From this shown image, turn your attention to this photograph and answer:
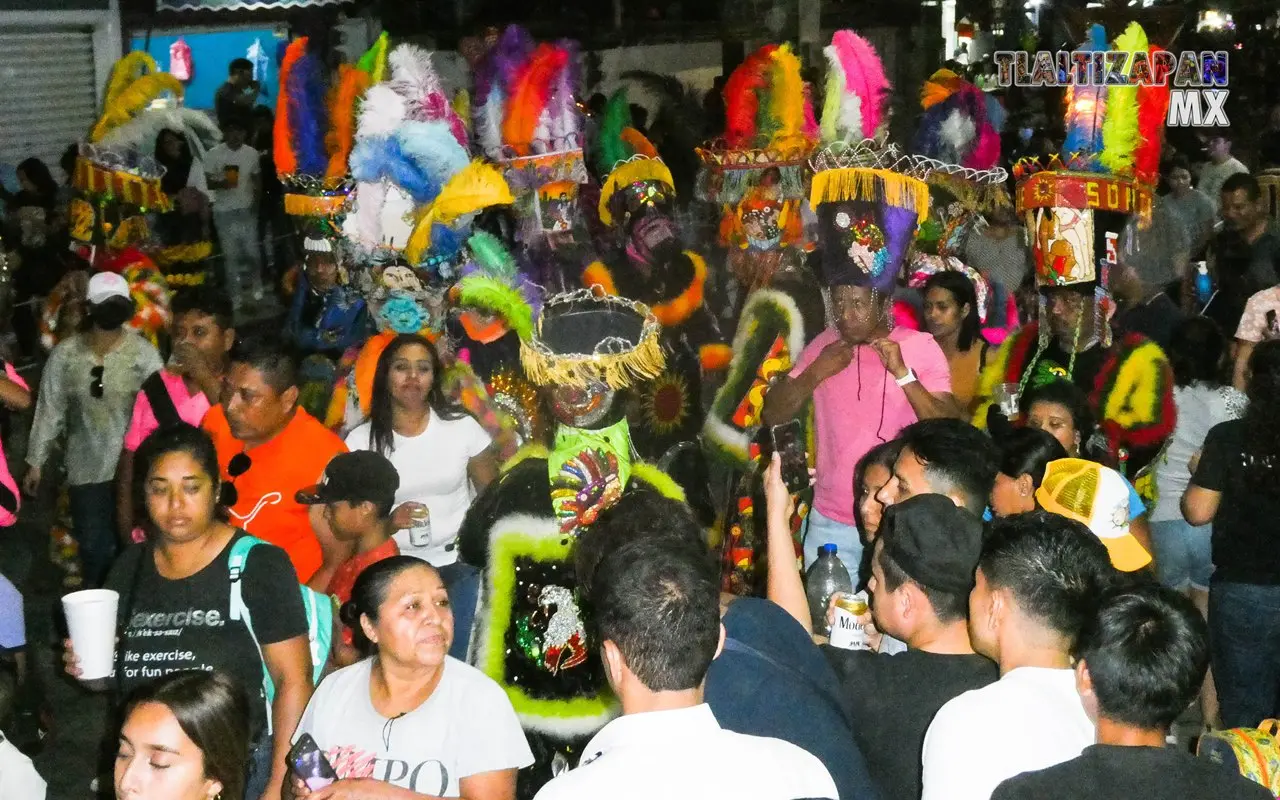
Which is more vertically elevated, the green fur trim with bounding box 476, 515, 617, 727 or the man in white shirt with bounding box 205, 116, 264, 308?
the man in white shirt with bounding box 205, 116, 264, 308

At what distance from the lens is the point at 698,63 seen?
19250mm

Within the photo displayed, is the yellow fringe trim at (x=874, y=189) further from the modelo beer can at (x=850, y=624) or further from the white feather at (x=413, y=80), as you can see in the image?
the modelo beer can at (x=850, y=624)

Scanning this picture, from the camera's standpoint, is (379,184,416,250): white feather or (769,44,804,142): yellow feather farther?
(769,44,804,142): yellow feather

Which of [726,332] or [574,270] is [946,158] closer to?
[726,332]

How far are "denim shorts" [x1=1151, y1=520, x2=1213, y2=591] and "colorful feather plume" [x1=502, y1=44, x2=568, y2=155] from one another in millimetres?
4049

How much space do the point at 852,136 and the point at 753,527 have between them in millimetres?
2628

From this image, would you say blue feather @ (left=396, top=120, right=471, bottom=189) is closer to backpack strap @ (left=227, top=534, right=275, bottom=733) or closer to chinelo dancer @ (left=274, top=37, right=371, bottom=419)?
chinelo dancer @ (left=274, top=37, right=371, bottom=419)

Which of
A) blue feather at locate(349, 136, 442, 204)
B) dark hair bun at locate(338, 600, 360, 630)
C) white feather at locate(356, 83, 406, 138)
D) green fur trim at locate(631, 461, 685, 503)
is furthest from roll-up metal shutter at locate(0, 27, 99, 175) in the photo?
dark hair bun at locate(338, 600, 360, 630)

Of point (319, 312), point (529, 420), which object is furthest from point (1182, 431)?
point (319, 312)

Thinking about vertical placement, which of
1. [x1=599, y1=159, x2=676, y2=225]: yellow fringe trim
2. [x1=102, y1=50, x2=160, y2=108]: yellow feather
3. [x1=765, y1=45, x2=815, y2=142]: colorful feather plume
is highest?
[x1=102, y1=50, x2=160, y2=108]: yellow feather

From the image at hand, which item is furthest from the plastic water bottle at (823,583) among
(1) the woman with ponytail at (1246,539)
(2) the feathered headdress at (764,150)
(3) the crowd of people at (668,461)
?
(2) the feathered headdress at (764,150)

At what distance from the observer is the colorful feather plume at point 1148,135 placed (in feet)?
21.7

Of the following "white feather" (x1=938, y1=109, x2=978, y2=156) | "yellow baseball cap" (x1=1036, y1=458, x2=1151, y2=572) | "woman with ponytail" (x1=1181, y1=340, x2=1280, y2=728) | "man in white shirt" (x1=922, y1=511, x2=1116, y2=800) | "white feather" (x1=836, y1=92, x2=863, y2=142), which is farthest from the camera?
"white feather" (x1=938, y1=109, x2=978, y2=156)

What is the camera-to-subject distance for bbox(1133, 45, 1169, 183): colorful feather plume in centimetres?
661
